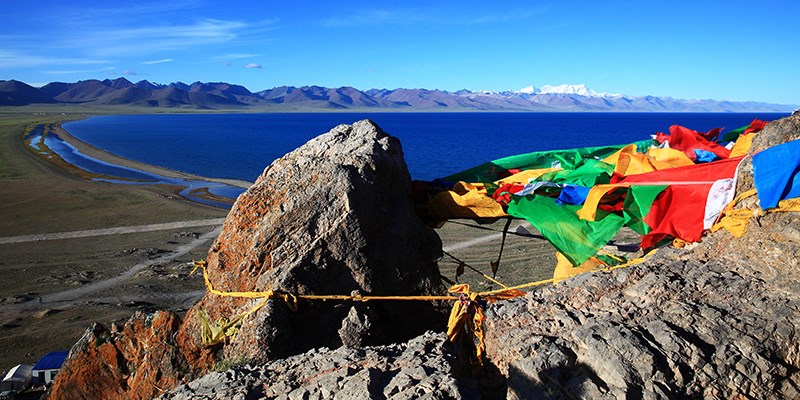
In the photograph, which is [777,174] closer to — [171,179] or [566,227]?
[566,227]

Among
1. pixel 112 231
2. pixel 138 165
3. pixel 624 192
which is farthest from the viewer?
pixel 138 165

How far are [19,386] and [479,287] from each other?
1065 centimetres

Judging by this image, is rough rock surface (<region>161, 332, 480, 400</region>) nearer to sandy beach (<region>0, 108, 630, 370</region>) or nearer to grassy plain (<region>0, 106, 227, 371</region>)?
sandy beach (<region>0, 108, 630, 370</region>)

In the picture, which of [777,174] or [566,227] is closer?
[777,174]

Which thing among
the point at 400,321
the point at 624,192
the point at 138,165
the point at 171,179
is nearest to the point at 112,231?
the point at 171,179

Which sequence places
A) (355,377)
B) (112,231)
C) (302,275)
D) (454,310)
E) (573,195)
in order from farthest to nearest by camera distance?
(112,231)
(573,195)
(302,275)
(454,310)
(355,377)

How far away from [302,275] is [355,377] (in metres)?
2.10

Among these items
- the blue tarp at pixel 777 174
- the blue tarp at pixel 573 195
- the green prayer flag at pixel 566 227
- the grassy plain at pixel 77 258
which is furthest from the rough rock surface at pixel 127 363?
the grassy plain at pixel 77 258

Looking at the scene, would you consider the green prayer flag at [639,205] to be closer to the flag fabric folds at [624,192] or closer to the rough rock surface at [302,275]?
the flag fabric folds at [624,192]

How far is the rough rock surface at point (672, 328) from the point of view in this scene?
13.2 ft

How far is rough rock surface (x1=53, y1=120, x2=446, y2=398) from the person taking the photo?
578 centimetres

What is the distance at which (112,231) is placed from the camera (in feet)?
92.4

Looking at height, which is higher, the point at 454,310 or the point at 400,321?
the point at 454,310

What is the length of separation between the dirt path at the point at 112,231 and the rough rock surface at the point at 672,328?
26.9 metres
